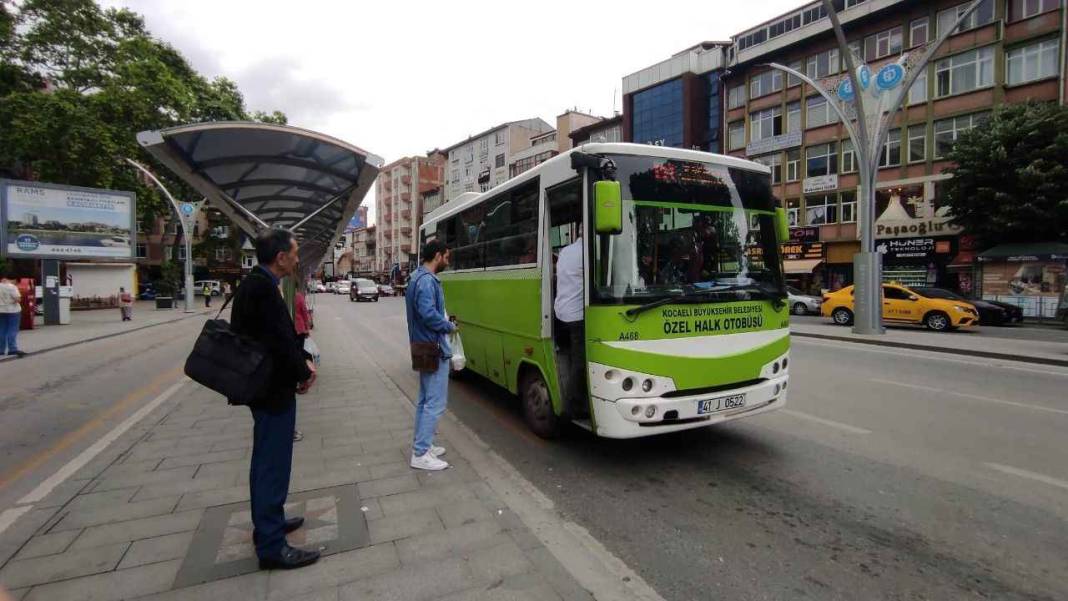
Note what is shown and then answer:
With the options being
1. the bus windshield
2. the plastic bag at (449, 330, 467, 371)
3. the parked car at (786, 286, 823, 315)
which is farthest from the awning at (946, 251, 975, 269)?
the plastic bag at (449, 330, 467, 371)

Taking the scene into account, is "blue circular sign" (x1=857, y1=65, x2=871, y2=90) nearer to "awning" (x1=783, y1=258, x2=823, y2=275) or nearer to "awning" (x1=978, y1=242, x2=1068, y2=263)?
"awning" (x1=978, y1=242, x2=1068, y2=263)

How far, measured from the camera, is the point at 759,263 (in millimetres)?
4852

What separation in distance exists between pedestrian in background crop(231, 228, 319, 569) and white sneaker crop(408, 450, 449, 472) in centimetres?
140

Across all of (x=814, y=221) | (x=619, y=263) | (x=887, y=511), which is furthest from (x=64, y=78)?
(x=814, y=221)

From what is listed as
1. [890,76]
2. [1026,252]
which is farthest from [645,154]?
[1026,252]

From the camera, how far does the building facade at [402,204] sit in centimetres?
7456

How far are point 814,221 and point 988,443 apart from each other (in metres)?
30.2

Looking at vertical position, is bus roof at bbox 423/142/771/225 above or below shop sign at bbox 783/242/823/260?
below

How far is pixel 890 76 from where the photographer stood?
1420 centimetres

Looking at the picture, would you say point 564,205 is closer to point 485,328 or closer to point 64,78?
point 485,328

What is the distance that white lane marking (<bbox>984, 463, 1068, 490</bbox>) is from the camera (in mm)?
4074

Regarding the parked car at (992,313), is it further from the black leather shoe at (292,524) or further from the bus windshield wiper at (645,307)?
the black leather shoe at (292,524)

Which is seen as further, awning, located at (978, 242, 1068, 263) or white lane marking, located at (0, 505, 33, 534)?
awning, located at (978, 242, 1068, 263)

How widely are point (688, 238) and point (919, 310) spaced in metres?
16.8
